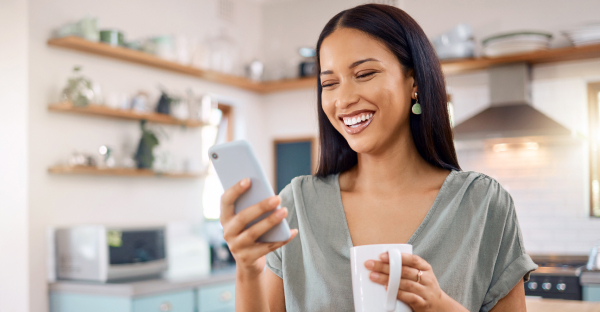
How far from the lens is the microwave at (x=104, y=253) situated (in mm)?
3141

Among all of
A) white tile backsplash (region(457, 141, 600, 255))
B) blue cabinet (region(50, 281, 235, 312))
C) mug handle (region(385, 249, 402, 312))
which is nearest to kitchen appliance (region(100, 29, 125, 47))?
blue cabinet (region(50, 281, 235, 312))

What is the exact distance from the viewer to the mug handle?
31.6 inches

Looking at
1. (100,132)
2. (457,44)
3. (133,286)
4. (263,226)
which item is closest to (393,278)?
(263,226)

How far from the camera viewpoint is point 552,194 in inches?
163

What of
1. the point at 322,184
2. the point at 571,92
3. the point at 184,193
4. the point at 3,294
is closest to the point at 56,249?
the point at 3,294

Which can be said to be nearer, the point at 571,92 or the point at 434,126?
the point at 434,126

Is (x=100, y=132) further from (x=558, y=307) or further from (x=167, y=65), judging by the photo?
(x=558, y=307)

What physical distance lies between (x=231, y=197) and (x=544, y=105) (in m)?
3.93

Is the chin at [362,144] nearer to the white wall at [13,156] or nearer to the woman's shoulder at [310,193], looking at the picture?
the woman's shoulder at [310,193]

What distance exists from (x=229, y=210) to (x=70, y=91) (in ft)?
9.41

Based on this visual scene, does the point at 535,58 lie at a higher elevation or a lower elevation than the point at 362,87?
higher

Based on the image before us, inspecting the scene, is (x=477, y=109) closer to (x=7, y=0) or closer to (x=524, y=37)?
(x=524, y=37)

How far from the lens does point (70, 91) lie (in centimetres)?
338

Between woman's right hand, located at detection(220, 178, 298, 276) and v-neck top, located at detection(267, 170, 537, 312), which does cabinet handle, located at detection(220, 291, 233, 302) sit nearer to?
v-neck top, located at detection(267, 170, 537, 312)
